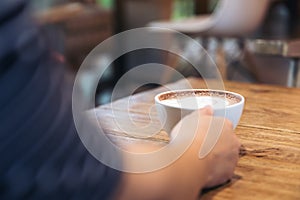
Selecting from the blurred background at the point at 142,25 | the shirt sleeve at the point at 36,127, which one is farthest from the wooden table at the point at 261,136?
the blurred background at the point at 142,25

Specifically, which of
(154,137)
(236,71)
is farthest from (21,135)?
(236,71)

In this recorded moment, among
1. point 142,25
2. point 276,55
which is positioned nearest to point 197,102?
point 276,55

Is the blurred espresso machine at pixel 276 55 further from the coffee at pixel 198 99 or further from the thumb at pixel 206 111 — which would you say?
the thumb at pixel 206 111

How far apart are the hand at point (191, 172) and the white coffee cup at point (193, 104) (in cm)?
4

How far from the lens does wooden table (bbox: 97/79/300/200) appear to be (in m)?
0.70

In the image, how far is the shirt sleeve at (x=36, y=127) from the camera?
471 mm

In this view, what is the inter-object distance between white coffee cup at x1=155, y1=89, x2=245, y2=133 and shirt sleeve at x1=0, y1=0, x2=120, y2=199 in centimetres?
31

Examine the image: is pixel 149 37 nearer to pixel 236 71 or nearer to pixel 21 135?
pixel 236 71

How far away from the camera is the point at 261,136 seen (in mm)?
952

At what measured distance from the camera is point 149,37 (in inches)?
141

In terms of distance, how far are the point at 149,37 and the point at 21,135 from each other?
3136 millimetres

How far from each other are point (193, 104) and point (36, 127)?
1.43ft

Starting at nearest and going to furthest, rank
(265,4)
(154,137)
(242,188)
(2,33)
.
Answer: (2,33), (242,188), (154,137), (265,4)

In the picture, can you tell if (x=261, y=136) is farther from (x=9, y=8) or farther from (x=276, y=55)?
(x=276, y=55)
